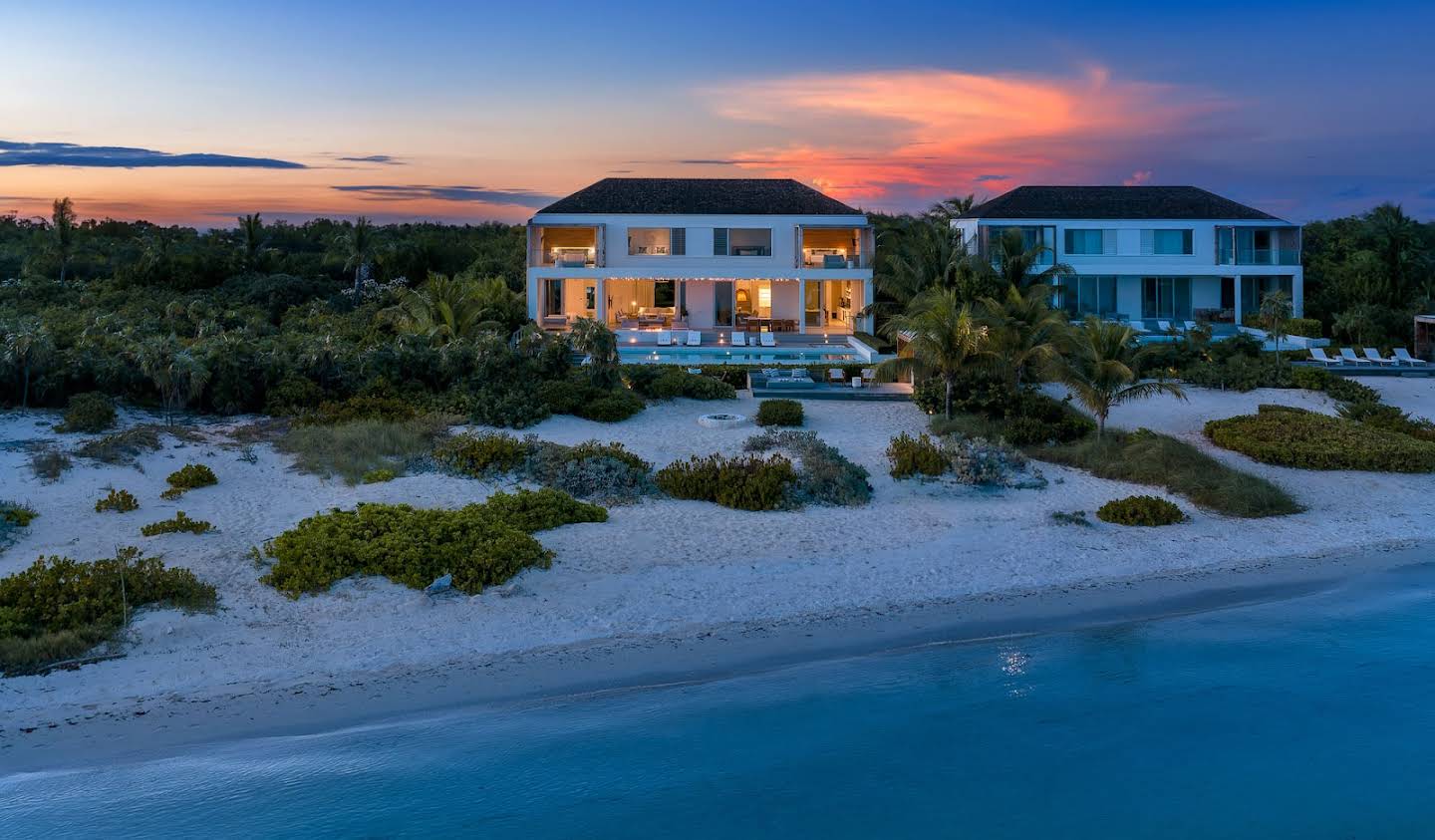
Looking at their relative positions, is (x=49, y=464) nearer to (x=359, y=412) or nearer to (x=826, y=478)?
(x=359, y=412)

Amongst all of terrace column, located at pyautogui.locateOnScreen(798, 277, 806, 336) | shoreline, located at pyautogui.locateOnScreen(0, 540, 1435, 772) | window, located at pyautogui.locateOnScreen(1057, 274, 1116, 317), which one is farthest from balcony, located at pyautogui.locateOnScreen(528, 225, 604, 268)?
shoreline, located at pyautogui.locateOnScreen(0, 540, 1435, 772)

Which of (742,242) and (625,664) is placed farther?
(742,242)

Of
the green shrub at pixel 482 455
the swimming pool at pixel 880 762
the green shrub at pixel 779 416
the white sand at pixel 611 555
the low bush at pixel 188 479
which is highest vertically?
the green shrub at pixel 779 416

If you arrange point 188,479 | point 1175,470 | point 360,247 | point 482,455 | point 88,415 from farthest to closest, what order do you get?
1. point 360,247
2. point 88,415
3. point 1175,470
4. point 482,455
5. point 188,479

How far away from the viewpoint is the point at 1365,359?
30.2m

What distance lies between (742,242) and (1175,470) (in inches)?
→ 846

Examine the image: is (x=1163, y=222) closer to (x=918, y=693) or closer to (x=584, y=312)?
(x=584, y=312)

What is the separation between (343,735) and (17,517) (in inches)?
297

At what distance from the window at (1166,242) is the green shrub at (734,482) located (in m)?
26.7

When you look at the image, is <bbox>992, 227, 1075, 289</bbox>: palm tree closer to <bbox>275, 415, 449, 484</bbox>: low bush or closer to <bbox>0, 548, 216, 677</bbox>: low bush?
<bbox>275, 415, 449, 484</bbox>: low bush

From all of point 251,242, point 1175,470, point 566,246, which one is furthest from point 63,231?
point 1175,470

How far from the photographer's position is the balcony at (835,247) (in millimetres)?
36656

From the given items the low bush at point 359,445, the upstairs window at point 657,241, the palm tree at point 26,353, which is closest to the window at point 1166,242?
the upstairs window at point 657,241

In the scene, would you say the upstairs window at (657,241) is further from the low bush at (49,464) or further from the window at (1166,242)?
the low bush at (49,464)
